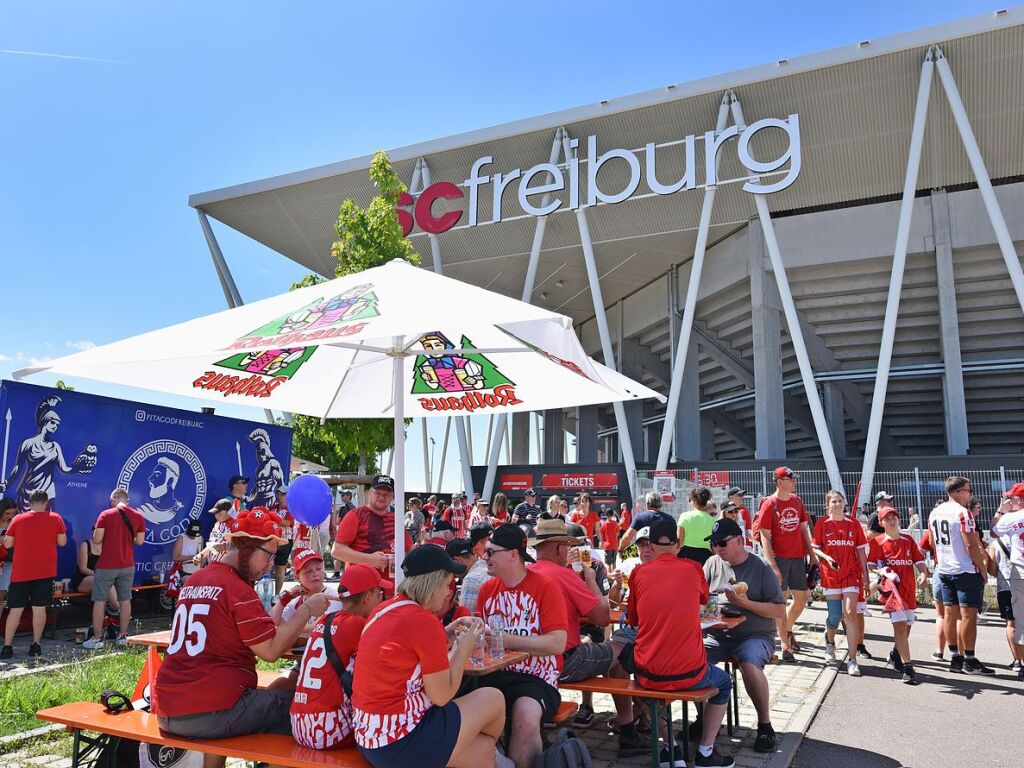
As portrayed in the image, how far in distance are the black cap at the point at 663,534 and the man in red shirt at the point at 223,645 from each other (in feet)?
7.23

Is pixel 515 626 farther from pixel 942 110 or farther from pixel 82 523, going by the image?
pixel 942 110

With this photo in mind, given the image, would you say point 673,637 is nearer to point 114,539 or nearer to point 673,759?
point 673,759

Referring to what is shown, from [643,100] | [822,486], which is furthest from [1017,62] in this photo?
[822,486]

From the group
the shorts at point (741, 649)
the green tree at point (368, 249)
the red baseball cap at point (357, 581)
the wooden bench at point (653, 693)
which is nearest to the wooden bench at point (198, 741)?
the red baseball cap at point (357, 581)

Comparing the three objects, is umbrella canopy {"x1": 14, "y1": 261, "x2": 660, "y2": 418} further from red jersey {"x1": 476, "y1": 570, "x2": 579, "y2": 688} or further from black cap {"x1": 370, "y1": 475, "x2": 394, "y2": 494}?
red jersey {"x1": 476, "y1": 570, "x2": 579, "y2": 688}

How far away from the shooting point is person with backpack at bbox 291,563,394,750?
3486 mm

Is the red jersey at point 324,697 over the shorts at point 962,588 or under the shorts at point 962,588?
over

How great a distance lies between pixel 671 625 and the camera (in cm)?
446

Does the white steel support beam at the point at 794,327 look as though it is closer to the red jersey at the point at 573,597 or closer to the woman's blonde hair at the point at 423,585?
the red jersey at the point at 573,597

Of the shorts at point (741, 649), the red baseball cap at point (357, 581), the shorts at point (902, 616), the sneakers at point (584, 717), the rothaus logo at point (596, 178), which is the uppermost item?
the rothaus logo at point (596, 178)

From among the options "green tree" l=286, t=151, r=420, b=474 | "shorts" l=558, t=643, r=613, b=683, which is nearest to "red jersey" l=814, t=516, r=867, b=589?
"shorts" l=558, t=643, r=613, b=683

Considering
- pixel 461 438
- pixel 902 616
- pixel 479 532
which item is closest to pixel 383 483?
pixel 479 532

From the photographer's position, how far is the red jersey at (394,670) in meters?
3.11

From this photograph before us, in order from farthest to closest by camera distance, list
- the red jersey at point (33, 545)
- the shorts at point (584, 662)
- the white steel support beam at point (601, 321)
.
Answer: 1. the white steel support beam at point (601, 321)
2. the red jersey at point (33, 545)
3. the shorts at point (584, 662)
